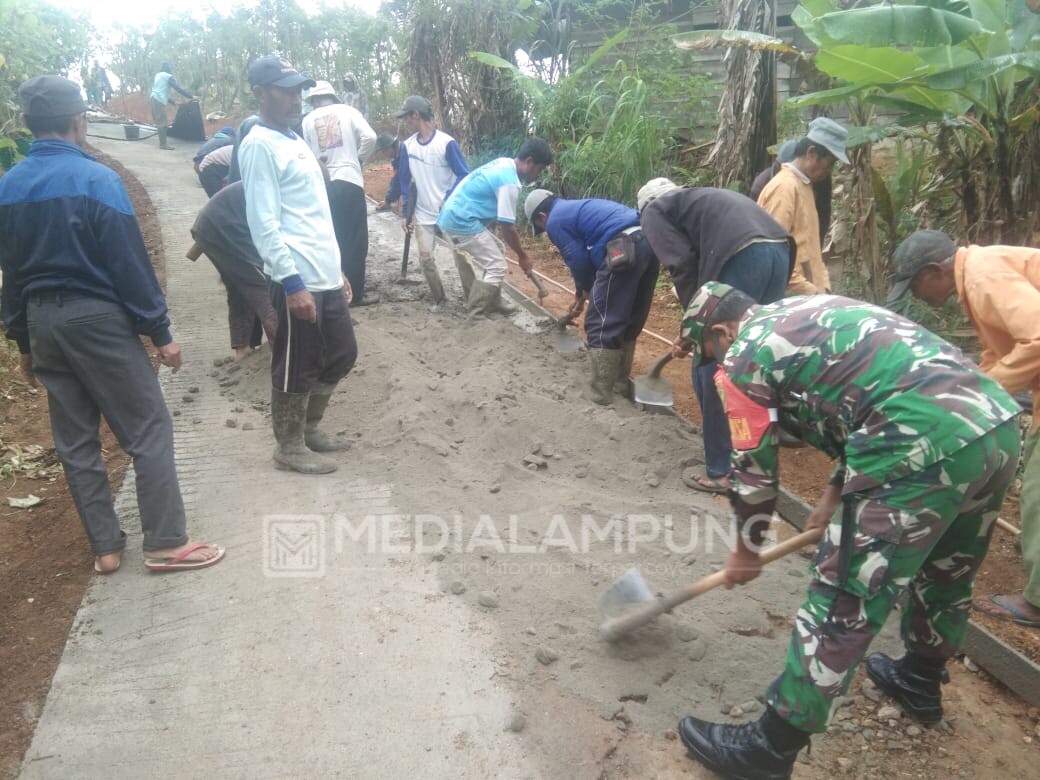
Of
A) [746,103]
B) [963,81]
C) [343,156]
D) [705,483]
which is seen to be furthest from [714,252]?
[746,103]

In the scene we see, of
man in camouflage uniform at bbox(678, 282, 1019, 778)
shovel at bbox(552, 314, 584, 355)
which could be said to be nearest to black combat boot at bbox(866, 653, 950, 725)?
man in camouflage uniform at bbox(678, 282, 1019, 778)

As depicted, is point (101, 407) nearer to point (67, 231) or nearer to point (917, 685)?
point (67, 231)

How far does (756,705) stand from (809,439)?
925 mm

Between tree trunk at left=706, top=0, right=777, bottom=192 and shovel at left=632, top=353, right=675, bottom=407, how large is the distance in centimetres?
303

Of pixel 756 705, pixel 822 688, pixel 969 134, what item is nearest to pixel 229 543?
pixel 756 705

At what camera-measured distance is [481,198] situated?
20.2 ft

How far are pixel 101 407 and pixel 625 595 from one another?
2.11m

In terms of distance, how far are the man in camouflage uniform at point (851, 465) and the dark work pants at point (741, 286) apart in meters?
1.42

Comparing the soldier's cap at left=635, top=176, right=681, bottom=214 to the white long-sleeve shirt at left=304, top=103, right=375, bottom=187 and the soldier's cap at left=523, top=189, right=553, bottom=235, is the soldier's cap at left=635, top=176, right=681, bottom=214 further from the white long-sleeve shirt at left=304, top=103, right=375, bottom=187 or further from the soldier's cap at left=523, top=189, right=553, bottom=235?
the white long-sleeve shirt at left=304, top=103, right=375, bottom=187

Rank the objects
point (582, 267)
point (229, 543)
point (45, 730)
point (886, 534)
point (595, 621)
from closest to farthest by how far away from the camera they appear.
A: point (886, 534) → point (45, 730) → point (595, 621) → point (229, 543) → point (582, 267)

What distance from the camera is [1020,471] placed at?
13.7 ft

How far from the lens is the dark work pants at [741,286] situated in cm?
374

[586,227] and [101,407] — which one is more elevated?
[586,227]

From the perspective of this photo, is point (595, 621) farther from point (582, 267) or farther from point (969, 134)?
point (969, 134)
